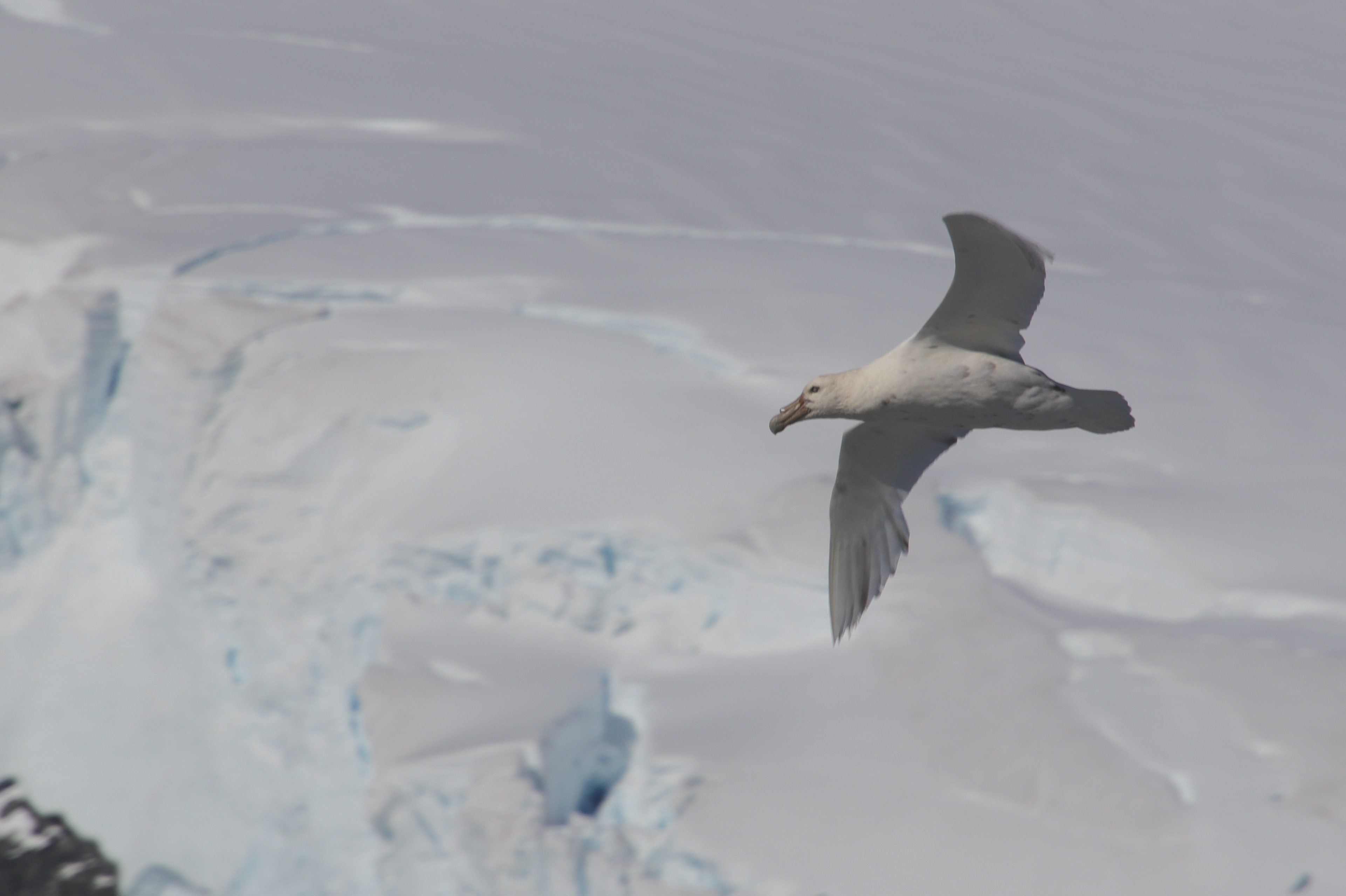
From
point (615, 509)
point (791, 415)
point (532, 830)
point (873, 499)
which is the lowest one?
point (532, 830)

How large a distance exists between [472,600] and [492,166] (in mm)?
8984

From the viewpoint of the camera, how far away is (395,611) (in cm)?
1133

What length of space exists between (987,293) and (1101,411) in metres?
0.62

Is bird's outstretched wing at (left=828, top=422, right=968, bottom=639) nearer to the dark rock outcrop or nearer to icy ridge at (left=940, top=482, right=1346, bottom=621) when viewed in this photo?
icy ridge at (left=940, top=482, right=1346, bottom=621)

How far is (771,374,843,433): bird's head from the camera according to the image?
204 inches

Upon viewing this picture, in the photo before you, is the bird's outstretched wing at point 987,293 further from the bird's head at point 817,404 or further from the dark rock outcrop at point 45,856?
the dark rock outcrop at point 45,856

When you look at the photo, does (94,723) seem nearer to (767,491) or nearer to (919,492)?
(767,491)

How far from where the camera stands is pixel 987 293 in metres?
4.98

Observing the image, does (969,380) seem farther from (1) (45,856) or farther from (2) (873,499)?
(1) (45,856)

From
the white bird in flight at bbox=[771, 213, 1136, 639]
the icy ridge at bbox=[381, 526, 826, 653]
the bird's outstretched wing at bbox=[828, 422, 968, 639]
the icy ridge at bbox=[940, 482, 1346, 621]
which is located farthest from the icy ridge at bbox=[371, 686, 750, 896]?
the white bird in flight at bbox=[771, 213, 1136, 639]

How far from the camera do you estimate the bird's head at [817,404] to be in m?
5.17

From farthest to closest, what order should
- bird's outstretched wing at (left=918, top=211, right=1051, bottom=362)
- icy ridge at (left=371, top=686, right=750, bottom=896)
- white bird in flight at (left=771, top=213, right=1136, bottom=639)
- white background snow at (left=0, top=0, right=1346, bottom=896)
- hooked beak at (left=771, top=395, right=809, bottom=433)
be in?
white background snow at (left=0, top=0, right=1346, bottom=896), icy ridge at (left=371, top=686, right=750, bottom=896), hooked beak at (left=771, top=395, right=809, bottom=433), white bird in flight at (left=771, top=213, right=1136, bottom=639), bird's outstretched wing at (left=918, top=211, right=1051, bottom=362)

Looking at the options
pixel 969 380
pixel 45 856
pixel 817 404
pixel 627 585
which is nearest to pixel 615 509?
pixel 627 585

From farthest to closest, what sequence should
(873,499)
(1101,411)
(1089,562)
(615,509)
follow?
(615,509), (1089,562), (873,499), (1101,411)
